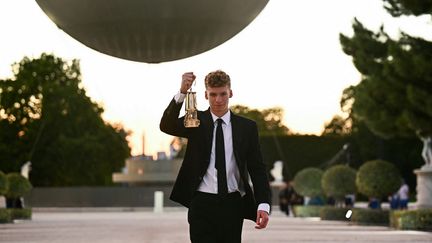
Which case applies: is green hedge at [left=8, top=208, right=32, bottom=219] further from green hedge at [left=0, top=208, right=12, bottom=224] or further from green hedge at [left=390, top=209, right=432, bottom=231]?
green hedge at [left=390, top=209, right=432, bottom=231]

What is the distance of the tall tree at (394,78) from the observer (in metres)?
37.2

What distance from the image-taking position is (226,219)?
23.3ft

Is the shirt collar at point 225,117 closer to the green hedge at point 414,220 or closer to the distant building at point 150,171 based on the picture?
the green hedge at point 414,220

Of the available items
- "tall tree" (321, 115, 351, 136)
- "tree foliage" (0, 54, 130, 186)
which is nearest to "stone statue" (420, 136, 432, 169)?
"tree foliage" (0, 54, 130, 186)

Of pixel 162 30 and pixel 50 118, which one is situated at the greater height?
pixel 50 118

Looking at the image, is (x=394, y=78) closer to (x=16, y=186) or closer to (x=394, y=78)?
(x=394, y=78)

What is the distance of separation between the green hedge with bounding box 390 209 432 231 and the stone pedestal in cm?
893

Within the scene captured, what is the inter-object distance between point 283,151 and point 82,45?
269ft

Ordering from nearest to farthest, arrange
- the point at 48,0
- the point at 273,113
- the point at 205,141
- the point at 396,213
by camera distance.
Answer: the point at 205,141 → the point at 48,0 → the point at 396,213 → the point at 273,113

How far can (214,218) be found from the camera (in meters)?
7.08

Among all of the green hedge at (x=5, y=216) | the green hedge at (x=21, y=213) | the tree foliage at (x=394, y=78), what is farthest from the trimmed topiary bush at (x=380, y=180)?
the green hedge at (x=21, y=213)

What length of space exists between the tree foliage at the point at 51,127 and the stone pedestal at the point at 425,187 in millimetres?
49886

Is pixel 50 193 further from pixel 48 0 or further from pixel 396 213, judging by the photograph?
pixel 48 0

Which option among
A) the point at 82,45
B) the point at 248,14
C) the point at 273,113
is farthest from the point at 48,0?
the point at 273,113
